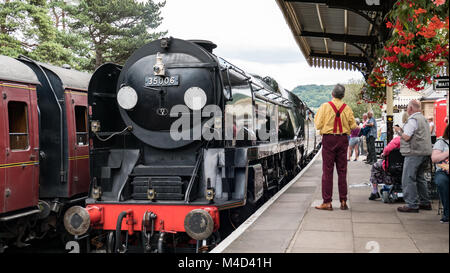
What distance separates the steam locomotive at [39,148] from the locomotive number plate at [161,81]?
223 centimetres

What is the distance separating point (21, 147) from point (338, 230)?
5.09 meters

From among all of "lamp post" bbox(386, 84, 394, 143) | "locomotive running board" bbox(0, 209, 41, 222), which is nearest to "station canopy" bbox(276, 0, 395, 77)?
"lamp post" bbox(386, 84, 394, 143)

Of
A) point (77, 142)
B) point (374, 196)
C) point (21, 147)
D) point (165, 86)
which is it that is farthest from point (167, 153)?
point (374, 196)

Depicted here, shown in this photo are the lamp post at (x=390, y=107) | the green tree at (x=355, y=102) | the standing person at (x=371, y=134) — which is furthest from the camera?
the green tree at (x=355, y=102)

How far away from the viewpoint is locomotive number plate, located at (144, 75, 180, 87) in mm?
6984

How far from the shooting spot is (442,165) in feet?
19.6

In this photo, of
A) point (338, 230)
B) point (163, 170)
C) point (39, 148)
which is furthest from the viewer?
point (39, 148)

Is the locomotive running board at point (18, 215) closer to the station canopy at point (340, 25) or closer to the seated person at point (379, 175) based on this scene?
the seated person at point (379, 175)

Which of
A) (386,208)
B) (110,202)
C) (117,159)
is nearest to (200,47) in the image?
(117,159)

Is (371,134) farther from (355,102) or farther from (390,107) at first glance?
(355,102)

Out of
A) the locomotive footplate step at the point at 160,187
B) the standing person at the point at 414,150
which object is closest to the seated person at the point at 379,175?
the standing person at the point at 414,150

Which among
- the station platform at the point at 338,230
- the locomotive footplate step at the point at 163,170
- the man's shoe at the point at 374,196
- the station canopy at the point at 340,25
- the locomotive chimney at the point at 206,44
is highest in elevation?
the station canopy at the point at 340,25

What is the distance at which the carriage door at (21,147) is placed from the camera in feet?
24.0

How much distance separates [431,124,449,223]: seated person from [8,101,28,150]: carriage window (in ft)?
20.0
